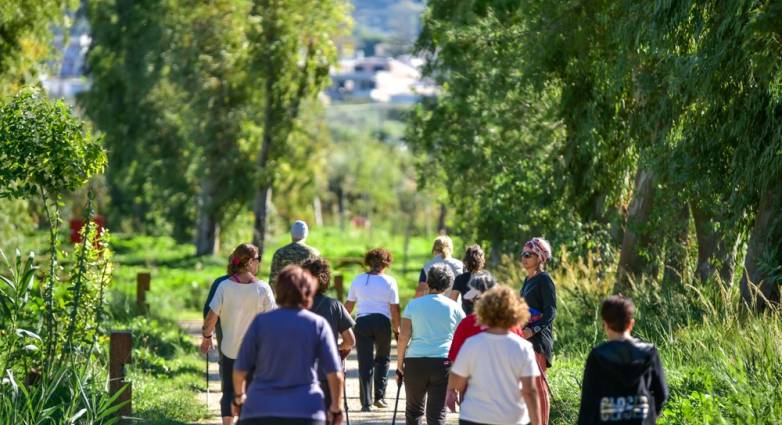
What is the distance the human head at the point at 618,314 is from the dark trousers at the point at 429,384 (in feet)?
10.1

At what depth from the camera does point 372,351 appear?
15.0 metres

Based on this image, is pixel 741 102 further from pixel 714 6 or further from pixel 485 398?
pixel 485 398

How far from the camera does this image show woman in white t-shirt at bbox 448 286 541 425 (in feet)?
27.9

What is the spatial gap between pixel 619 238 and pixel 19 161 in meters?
12.2

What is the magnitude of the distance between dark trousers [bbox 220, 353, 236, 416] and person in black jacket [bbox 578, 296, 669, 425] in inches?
159

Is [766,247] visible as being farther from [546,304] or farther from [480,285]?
[480,285]

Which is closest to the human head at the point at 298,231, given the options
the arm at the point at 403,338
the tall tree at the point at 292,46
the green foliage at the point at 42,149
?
the green foliage at the point at 42,149

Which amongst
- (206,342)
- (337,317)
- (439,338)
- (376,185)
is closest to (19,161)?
(206,342)

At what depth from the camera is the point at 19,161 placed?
13.1 meters

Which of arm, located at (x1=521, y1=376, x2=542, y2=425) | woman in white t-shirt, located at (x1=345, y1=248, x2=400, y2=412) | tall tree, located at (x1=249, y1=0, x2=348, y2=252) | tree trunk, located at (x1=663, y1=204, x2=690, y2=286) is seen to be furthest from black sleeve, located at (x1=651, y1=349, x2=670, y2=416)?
tall tree, located at (x1=249, y1=0, x2=348, y2=252)

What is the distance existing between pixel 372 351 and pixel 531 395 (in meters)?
6.57

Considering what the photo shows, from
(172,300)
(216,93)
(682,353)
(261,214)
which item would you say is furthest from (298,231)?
(216,93)

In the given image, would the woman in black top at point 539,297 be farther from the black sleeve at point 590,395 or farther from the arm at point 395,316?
the black sleeve at point 590,395

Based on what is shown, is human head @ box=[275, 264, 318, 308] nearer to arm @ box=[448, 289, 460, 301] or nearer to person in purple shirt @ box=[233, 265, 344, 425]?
person in purple shirt @ box=[233, 265, 344, 425]
